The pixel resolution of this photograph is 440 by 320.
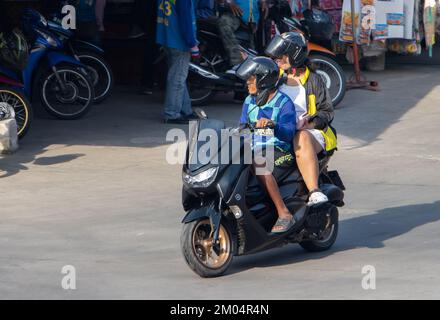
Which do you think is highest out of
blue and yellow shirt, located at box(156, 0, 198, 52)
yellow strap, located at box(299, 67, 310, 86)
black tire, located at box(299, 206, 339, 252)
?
yellow strap, located at box(299, 67, 310, 86)

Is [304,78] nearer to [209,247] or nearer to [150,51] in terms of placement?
[209,247]

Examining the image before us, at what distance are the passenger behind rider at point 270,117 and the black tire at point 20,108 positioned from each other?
14.8ft

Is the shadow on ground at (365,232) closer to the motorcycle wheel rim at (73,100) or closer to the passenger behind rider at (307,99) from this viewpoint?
the passenger behind rider at (307,99)

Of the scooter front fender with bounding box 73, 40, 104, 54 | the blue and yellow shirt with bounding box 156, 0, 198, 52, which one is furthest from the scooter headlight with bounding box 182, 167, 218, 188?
the scooter front fender with bounding box 73, 40, 104, 54

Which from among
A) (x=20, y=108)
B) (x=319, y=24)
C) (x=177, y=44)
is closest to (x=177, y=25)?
(x=177, y=44)

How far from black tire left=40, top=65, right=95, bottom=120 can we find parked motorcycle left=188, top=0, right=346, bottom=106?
146cm

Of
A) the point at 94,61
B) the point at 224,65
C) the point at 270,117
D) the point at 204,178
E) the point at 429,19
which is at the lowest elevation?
the point at 224,65

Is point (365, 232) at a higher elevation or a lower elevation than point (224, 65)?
lower

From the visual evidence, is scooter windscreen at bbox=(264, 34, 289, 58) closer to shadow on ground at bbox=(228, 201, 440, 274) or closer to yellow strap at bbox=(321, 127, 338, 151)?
yellow strap at bbox=(321, 127, 338, 151)

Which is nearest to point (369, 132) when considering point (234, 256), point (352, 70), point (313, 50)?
point (313, 50)

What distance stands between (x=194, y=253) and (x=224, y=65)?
6952mm

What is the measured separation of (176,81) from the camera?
43.1ft

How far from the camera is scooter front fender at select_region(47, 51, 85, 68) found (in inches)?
511
